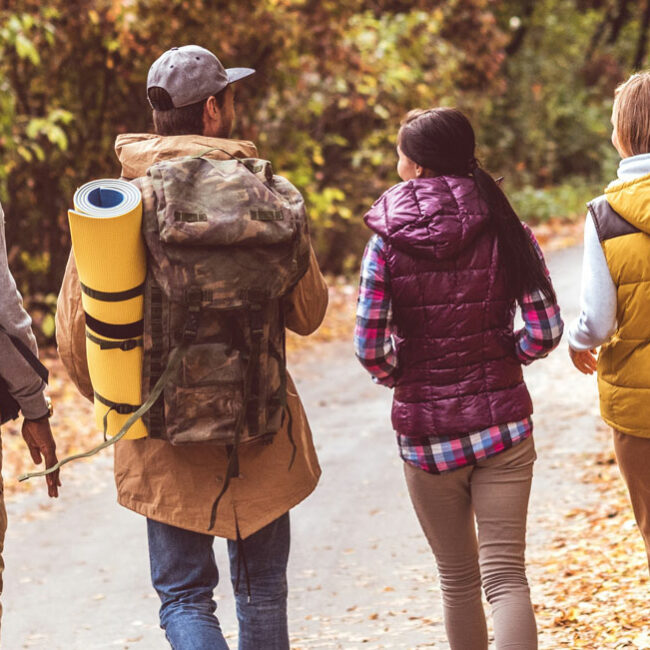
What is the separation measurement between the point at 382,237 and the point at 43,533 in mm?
4696

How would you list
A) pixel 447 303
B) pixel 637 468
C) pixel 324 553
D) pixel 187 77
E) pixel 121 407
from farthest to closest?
1. pixel 324 553
2. pixel 637 468
3. pixel 447 303
4. pixel 187 77
5. pixel 121 407

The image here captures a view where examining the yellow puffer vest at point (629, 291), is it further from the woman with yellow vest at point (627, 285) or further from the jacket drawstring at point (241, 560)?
the jacket drawstring at point (241, 560)

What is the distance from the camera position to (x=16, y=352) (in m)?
3.44

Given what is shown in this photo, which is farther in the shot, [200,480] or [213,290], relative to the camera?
[200,480]

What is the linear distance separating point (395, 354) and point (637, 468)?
0.86 metres

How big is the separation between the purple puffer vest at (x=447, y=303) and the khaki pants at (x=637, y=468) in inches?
15.2

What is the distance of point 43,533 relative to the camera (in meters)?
7.42

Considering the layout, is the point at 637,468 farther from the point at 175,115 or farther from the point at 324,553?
the point at 324,553

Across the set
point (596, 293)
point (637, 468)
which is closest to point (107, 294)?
point (596, 293)

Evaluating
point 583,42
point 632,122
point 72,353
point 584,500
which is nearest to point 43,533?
point 584,500

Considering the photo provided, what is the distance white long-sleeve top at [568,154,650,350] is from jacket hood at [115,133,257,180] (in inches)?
43.5

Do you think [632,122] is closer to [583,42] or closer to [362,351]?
[362,351]

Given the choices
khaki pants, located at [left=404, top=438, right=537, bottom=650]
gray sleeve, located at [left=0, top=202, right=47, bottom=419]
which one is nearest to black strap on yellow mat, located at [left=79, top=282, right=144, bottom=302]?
gray sleeve, located at [left=0, top=202, right=47, bottom=419]

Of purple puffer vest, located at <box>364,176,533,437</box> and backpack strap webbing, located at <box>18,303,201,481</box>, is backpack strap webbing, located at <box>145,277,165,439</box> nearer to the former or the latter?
backpack strap webbing, located at <box>18,303,201,481</box>
